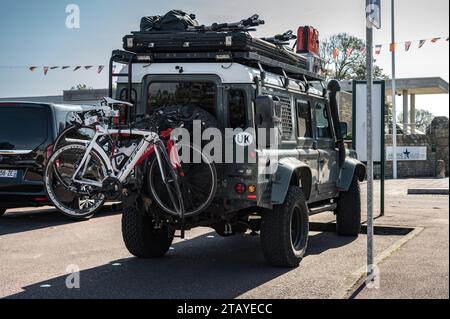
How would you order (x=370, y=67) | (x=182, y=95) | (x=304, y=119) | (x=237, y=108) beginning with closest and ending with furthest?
(x=370, y=67)
(x=237, y=108)
(x=182, y=95)
(x=304, y=119)

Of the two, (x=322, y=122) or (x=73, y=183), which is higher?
(x=322, y=122)

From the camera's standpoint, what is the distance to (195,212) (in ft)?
20.6

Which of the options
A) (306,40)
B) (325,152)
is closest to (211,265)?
(325,152)

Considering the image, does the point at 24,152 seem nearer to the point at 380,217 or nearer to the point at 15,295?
the point at 15,295

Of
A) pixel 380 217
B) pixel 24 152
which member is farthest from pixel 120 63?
pixel 380 217

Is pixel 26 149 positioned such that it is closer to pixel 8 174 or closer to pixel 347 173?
pixel 8 174

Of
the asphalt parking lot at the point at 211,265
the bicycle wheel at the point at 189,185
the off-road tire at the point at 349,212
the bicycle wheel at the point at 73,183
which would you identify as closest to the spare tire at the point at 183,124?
the bicycle wheel at the point at 189,185

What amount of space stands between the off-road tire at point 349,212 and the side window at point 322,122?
36.4 inches

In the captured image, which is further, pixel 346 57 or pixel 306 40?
pixel 346 57

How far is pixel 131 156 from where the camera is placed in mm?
6156

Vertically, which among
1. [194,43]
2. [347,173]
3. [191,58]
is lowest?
[347,173]

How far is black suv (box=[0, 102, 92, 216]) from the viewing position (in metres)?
10.4

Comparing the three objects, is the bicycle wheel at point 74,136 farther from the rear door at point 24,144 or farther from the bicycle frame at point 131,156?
the rear door at point 24,144

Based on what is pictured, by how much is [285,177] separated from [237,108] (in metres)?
0.91
